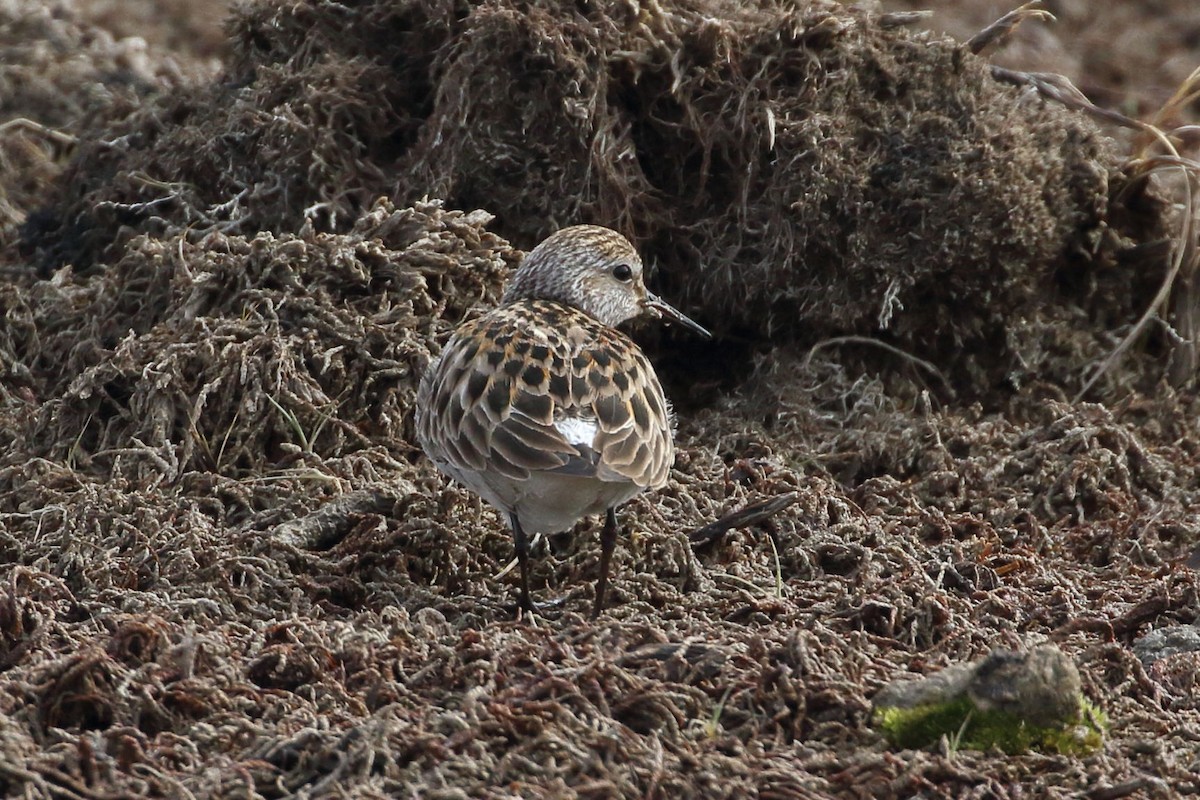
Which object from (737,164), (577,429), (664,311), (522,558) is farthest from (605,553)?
(737,164)

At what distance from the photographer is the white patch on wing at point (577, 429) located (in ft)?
15.6

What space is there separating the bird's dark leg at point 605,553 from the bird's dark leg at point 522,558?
20cm

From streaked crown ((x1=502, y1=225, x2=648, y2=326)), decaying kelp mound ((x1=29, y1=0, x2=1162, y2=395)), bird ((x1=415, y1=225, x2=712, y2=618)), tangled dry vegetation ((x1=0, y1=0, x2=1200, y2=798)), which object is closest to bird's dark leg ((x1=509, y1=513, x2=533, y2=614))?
bird ((x1=415, y1=225, x2=712, y2=618))

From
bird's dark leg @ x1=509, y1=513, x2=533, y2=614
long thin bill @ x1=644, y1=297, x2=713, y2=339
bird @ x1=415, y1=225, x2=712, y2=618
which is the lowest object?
bird's dark leg @ x1=509, y1=513, x2=533, y2=614

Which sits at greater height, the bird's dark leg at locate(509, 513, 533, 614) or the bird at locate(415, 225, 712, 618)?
the bird at locate(415, 225, 712, 618)

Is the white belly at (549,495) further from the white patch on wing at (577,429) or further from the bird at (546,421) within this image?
the white patch on wing at (577,429)

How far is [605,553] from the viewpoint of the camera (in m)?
5.05

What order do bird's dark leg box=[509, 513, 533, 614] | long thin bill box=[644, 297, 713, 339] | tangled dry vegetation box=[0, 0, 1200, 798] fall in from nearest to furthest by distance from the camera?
tangled dry vegetation box=[0, 0, 1200, 798]
bird's dark leg box=[509, 513, 533, 614]
long thin bill box=[644, 297, 713, 339]

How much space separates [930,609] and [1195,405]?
2.75 meters

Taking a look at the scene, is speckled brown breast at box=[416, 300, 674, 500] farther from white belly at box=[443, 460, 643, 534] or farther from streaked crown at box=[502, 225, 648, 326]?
streaked crown at box=[502, 225, 648, 326]

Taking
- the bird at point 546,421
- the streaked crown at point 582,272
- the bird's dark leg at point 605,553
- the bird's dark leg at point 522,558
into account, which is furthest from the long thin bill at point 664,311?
the bird's dark leg at point 522,558

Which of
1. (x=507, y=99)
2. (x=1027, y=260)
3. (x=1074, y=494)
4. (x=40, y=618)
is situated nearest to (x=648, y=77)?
(x=507, y=99)

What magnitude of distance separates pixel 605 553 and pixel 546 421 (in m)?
0.50

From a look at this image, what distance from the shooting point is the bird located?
4762 millimetres
